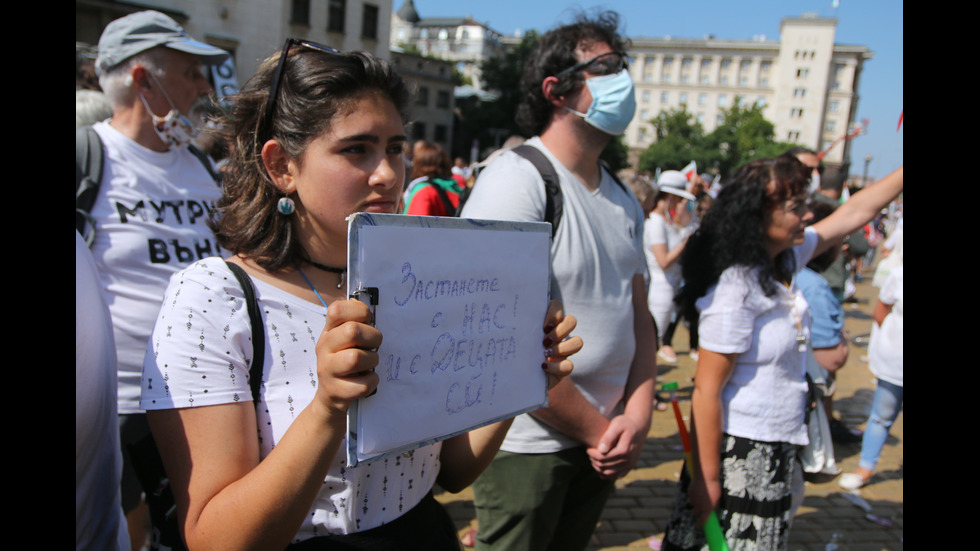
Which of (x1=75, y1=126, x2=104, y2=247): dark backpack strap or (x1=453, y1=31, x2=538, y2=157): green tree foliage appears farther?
(x1=453, y1=31, x2=538, y2=157): green tree foliage

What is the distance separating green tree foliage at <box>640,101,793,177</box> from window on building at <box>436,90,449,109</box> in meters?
27.1

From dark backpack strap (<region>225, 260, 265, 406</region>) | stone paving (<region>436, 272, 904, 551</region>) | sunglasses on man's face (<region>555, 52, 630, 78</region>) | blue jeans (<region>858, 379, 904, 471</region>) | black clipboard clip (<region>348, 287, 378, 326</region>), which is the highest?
sunglasses on man's face (<region>555, 52, 630, 78</region>)

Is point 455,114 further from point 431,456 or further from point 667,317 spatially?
point 431,456

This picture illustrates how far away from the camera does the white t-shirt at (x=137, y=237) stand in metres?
2.33

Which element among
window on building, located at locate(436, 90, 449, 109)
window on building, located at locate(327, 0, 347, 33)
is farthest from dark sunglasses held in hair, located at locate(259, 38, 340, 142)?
window on building, located at locate(436, 90, 449, 109)

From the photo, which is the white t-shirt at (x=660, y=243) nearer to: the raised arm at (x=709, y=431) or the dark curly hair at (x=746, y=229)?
the dark curly hair at (x=746, y=229)

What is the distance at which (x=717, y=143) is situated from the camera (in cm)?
6969

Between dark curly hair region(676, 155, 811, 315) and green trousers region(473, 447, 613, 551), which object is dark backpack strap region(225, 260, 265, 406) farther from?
dark curly hair region(676, 155, 811, 315)

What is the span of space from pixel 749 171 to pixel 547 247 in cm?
169

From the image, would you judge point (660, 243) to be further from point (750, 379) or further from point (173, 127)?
point (173, 127)

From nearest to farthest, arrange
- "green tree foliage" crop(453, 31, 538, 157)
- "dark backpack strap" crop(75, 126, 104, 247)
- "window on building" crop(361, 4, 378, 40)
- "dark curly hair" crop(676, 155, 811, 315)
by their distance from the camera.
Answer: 1. "dark backpack strap" crop(75, 126, 104, 247)
2. "dark curly hair" crop(676, 155, 811, 315)
3. "window on building" crop(361, 4, 378, 40)
4. "green tree foliage" crop(453, 31, 538, 157)

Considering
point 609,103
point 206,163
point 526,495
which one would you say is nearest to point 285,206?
point 526,495

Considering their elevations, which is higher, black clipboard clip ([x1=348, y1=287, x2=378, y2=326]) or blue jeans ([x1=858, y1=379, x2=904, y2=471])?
black clipboard clip ([x1=348, y1=287, x2=378, y2=326])

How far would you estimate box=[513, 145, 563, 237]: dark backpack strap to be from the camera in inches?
83.6
